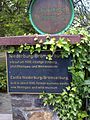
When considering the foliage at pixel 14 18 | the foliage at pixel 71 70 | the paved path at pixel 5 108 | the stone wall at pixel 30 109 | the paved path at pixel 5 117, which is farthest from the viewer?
the foliage at pixel 14 18

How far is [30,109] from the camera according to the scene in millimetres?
4129

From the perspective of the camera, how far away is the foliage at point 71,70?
386 cm

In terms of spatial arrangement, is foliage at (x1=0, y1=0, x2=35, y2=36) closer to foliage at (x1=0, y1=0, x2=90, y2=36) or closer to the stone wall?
foliage at (x1=0, y1=0, x2=90, y2=36)

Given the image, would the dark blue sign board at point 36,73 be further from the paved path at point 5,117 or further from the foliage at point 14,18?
the foliage at point 14,18

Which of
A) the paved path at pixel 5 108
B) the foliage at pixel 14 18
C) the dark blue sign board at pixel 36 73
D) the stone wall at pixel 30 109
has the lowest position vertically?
the paved path at pixel 5 108

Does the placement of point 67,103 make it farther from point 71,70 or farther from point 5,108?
point 5,108

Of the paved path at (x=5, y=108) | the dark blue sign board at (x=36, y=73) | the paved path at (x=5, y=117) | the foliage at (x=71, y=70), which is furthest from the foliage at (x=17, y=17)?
the foliage at (x=71, y=70)

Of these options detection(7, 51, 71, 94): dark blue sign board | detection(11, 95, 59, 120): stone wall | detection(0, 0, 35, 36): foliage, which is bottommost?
detection(11, 95, 59, 120): stone wall

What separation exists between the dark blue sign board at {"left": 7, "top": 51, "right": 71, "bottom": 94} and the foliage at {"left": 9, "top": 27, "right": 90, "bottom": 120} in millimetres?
66

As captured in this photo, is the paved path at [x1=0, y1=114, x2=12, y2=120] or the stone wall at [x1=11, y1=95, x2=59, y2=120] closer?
the stone wall at [x1=11, y1=95, x2=59, y2=120]

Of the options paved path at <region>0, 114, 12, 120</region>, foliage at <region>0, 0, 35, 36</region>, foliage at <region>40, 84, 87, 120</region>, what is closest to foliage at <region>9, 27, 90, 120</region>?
foliage at <region>40, 84, 87, 120</region>

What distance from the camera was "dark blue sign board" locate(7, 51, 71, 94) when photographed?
3938 mm

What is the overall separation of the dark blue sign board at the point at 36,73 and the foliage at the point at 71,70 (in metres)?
0.07

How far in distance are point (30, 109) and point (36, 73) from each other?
49 cm
